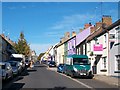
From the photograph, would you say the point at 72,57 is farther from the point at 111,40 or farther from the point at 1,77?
the point at 1,77

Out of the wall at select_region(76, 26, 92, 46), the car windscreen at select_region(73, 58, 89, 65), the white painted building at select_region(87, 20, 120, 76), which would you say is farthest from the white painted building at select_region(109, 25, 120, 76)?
the wall at select_region(76, 26, 92, 46)

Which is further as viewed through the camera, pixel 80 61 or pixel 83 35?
pixel 83 35

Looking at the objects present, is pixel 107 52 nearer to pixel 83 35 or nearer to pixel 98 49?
pixel 98 49

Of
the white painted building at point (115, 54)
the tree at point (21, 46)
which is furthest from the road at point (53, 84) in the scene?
the tree at point (21, 46)

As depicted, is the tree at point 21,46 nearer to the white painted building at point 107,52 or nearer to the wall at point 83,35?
the wall at point 83,35

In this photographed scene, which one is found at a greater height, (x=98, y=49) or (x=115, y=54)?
(x=98, y=49)

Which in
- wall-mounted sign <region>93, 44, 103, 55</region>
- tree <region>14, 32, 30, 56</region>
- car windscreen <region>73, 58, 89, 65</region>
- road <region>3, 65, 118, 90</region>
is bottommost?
road <region>3, 65, 118, 90</region>

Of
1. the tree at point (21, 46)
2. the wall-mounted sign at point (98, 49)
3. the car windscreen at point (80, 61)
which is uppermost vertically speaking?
the tree at point (21, 46)

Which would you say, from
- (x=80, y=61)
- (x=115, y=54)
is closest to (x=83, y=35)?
(x=80, y=61)

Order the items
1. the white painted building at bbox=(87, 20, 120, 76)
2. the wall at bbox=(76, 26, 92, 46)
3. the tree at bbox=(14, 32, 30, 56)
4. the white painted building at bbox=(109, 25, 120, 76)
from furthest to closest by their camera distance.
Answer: the tree at bbox=(14, 32, 30, 56) → the wall at bbox=(76, 26, 92, 46) → the white painted building at bbox=(87, 20, 120, 76) → the white painted building at bbox=(109, 25, 120, 76)

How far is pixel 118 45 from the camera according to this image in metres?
31.0

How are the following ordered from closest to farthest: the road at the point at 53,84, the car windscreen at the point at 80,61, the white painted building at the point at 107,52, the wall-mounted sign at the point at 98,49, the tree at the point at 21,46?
the road at the point at 53,84 → the white painted building at the point at 107,52 → the car windscreen at the point at 80,61 → the wall-mounted sign at the point at 98,49 → the tree at the point at 21,46

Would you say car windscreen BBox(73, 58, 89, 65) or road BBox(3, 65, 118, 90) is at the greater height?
car windscreen BBox(73, 58, 89, 65)

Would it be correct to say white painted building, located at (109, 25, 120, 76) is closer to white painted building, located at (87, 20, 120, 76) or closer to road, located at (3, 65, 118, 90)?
white painted building, located at (87, 20, 120, 76)
